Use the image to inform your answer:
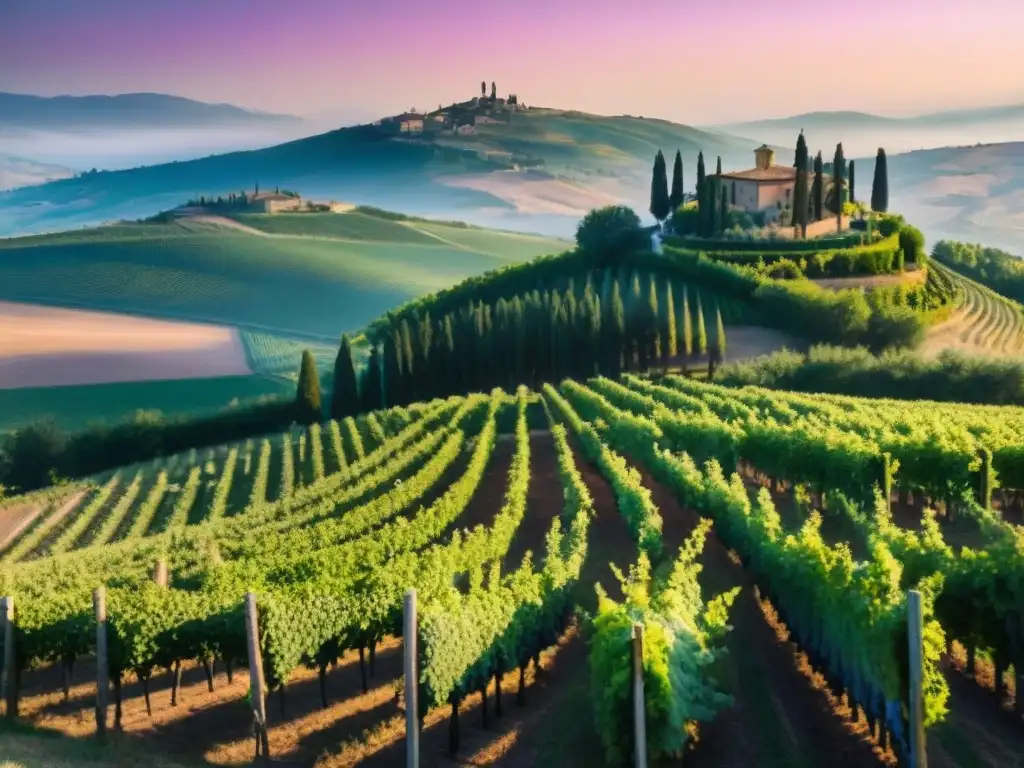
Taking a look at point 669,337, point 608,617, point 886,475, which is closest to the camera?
point 608,617

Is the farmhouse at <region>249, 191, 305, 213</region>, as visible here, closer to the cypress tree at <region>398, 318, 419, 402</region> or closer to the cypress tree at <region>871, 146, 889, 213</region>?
the cypress tree at <region>871, 146, 889, 213</region>

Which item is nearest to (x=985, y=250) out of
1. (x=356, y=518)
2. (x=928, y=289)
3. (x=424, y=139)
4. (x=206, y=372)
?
(x=928, y=289)

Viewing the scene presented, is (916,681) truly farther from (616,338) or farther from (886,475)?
(616,338)

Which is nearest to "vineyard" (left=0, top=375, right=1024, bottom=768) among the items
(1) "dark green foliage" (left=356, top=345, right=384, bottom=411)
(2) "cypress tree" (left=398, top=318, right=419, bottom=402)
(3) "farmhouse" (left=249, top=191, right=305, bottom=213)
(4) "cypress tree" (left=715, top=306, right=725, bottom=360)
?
(4) "cypress tree" (left=715, top=306, right=725, bottom=360)

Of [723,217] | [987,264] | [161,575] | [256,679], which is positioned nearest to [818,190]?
[723,217]

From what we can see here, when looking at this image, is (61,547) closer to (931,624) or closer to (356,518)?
(356,518)
